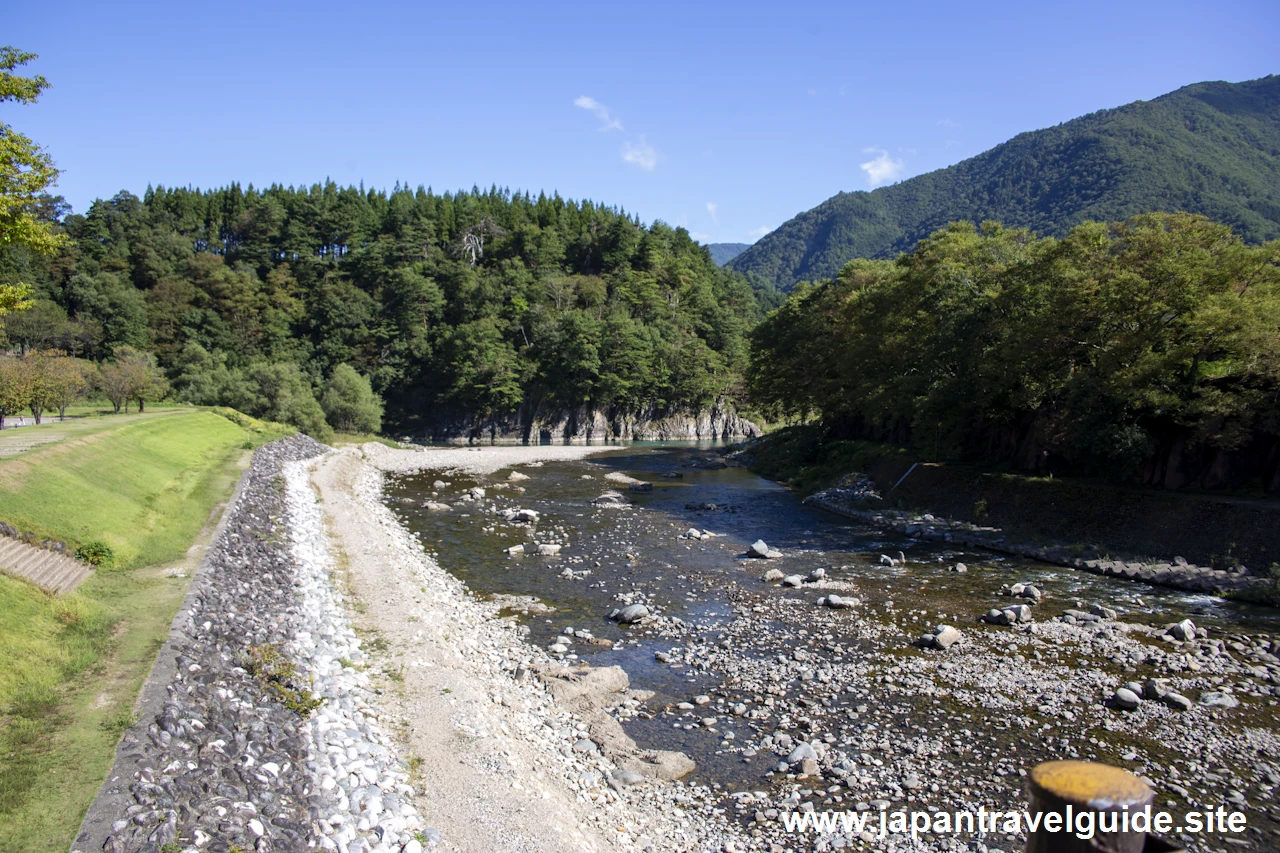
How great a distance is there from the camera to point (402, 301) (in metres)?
114

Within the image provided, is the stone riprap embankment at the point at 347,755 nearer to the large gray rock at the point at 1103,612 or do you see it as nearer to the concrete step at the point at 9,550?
the concrete step at the point at 9,550

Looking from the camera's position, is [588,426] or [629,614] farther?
[588,426]

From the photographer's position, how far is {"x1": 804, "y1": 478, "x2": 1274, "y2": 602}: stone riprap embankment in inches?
856

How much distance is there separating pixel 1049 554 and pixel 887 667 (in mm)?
14709

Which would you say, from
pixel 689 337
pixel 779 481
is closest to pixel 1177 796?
pixel 779 481

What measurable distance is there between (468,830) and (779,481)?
46.1 meters

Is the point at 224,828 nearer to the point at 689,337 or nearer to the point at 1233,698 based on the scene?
the point at 1233,698

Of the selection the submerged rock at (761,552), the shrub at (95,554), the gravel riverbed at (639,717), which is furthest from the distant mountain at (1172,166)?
the shrub at (95,554)

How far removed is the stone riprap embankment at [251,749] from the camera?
831cm

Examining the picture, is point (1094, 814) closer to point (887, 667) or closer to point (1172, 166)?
point (887, 667)

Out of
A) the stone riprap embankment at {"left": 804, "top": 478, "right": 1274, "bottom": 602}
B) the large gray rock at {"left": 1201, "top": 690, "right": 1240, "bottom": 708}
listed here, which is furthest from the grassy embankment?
the stone riprap embankment at {"left": 804, "top": 478, "right": 1274, "bottom": 602}

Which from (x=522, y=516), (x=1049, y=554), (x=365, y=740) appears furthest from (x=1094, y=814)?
(x=522, y=516)

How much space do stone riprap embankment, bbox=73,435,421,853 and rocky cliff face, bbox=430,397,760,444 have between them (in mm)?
87717

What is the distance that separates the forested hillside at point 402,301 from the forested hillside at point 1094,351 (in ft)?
209
